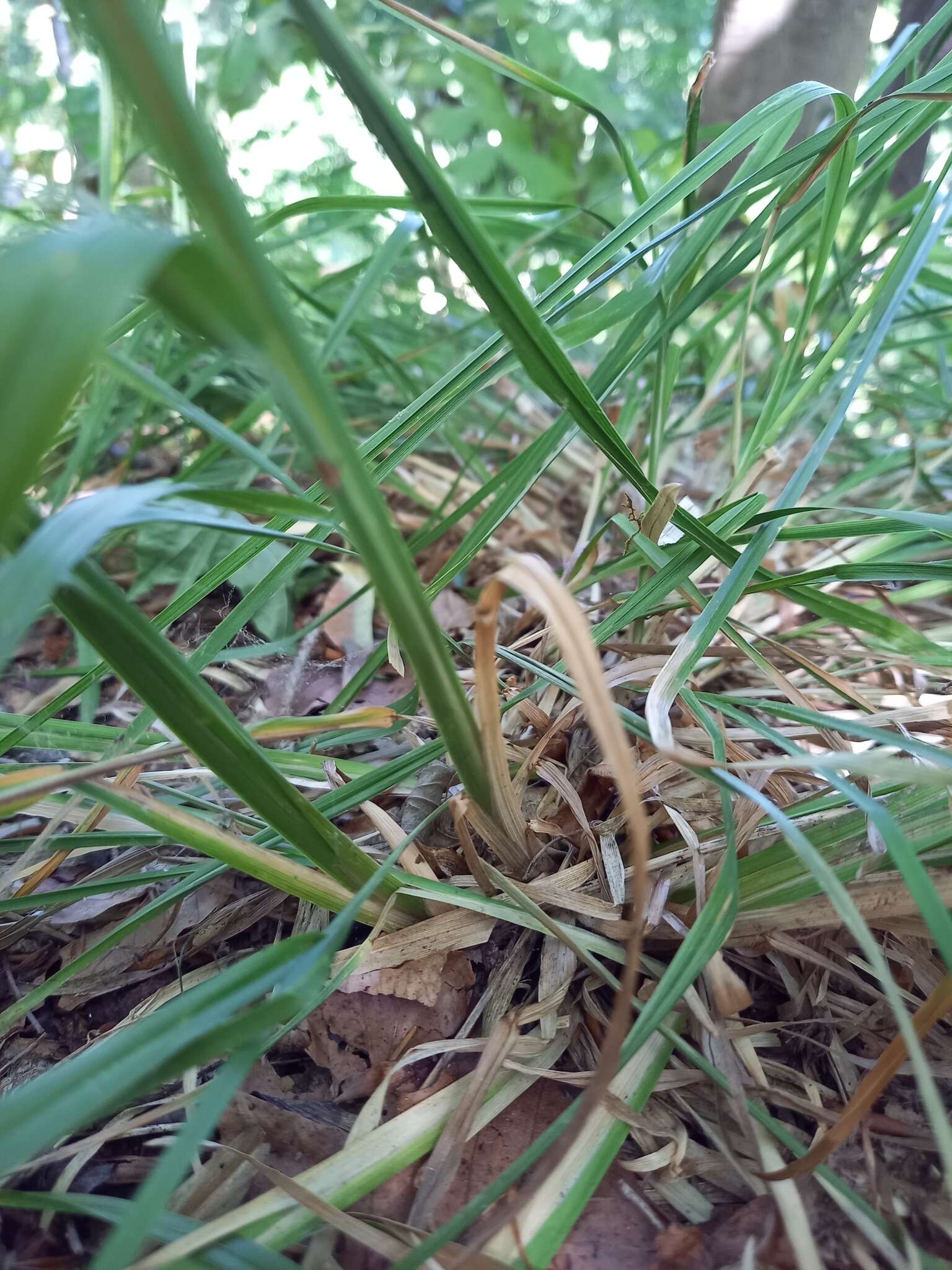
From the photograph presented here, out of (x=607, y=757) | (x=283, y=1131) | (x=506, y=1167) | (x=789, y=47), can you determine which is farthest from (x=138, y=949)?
(x=789, y=47)

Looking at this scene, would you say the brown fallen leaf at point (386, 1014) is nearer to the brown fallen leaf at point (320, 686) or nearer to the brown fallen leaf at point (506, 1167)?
the brown fallen leaf at point (506, 1167)

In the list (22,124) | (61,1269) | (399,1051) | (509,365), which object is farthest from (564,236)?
(22,124)

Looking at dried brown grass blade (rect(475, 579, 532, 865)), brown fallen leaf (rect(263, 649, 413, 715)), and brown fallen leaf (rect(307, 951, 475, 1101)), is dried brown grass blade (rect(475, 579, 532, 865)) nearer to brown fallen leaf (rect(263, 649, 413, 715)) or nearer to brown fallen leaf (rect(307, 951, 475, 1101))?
brown fallen leaf (rect(307, 951, 475, 1101))

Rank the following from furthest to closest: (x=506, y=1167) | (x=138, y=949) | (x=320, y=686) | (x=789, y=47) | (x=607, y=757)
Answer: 1. (x=789, y=47)
2. (x=320, y=686)
3. (x=138, y=949)
4. (x=506, y=1167)
5. (x=607, y=757)

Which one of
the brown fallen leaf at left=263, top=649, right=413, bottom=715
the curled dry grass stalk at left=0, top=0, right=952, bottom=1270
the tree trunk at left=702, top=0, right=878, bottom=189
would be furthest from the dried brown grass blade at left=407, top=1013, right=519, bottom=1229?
the tree trunk at left=702, top=0, right=878, bottom=189

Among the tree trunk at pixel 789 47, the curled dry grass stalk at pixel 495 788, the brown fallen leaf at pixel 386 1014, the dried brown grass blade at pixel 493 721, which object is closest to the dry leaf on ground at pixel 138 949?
the curled dry grass stalk at pixel 495 788

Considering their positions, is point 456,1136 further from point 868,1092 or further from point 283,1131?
point 868,1092

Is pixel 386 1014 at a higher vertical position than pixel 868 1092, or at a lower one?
higher

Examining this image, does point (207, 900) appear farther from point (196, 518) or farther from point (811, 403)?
point (811, 403)
